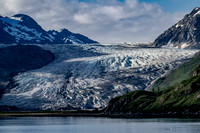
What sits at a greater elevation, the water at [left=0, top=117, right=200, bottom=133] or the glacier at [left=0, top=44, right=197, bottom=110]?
the glacier at [left=0, top=44, right=197, bottom=110]

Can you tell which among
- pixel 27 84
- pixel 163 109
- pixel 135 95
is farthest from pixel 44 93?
pixel 163 109

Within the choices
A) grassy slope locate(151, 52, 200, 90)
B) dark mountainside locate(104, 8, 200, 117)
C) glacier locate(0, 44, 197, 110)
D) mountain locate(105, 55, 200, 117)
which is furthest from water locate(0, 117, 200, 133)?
grassy slope locate(151, 52, 200, 90)

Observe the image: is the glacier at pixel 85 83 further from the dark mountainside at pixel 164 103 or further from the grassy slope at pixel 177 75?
the dark mountainside at pixel 164 103

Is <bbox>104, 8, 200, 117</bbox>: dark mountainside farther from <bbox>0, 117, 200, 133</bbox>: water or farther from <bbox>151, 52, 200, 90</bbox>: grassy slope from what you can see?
<bbox>151, 52, 200, 90</bbox>: grassy slope

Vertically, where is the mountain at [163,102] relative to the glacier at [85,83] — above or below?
below

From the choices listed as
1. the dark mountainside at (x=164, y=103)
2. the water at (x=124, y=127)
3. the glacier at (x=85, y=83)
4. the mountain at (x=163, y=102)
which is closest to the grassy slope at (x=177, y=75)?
the glacier at (x=85, y=83)

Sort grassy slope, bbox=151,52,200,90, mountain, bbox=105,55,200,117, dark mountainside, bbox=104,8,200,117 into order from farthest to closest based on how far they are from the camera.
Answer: grassy slope, bbox=151,52,200,90
mountain, bbox=105,55,200,117
dark mountainside, bbox=104,8,200,117

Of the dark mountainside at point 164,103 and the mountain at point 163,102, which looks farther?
the mountain at point 163,102
